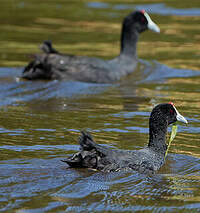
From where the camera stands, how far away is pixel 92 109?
9016 millimetres

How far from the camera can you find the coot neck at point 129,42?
38.9 feet

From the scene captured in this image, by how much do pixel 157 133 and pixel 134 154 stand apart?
53cm

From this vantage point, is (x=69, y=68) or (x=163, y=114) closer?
(x=163, y=114)

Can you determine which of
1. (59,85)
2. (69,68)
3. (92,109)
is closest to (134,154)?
(92,109)

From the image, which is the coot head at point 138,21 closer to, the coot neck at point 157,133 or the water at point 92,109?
the water at point 92,109

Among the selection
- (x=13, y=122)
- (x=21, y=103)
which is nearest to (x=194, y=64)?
(x=21, y=103)

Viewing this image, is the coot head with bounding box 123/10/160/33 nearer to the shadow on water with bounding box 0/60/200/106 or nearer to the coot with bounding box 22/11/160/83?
the shadow on water with bounding box 0/60/200/106

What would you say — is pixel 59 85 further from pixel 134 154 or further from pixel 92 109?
pixel 134 154

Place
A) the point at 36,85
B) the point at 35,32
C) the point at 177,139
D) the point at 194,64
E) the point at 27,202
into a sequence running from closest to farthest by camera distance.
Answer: the point at 27,202 → the point at 177,139 → the point at 36,85 → the point at 194,64 → the point at 35,32

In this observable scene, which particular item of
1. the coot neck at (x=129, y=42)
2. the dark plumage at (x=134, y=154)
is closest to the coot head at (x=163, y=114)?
the dark plumage at (x=134, y=154)

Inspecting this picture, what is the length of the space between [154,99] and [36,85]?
84.1 inches

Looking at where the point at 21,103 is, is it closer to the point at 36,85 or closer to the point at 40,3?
the point at 36,85

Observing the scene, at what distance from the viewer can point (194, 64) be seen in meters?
12.2

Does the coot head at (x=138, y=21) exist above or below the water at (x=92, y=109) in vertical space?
above
